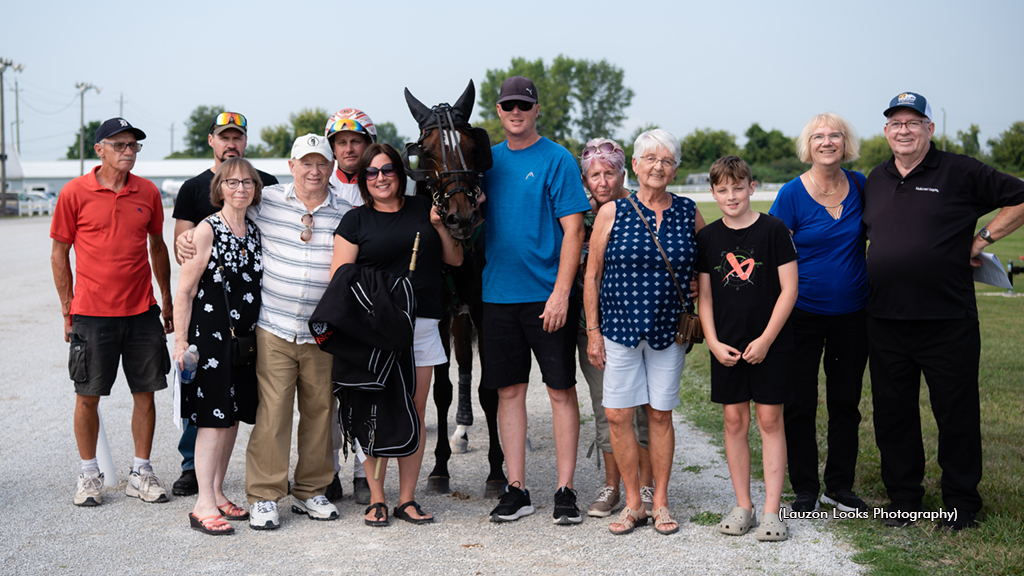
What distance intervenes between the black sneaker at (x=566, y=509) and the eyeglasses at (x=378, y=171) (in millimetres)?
2019

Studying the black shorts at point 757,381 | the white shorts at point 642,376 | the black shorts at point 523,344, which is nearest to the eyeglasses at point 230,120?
the black shorts at point 523,344

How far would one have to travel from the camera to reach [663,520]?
4160 mm

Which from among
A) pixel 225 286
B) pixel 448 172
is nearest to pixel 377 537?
pixel 225 286

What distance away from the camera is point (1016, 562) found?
11.4 ft

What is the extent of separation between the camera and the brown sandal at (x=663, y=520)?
13.5ft

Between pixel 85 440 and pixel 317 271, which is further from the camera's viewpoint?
pixel 85 440

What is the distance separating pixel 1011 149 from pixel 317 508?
68.8 meters

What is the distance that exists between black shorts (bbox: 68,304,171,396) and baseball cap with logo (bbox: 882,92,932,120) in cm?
446

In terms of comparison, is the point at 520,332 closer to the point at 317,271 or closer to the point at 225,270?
the point at 317,271

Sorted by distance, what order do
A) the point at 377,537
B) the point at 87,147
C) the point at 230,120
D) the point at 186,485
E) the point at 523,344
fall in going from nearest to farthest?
the point at 377,537
the point at 523,344
the point at 186,485
the point at 230,120
the point at 87,147

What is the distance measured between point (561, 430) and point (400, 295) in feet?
4.04

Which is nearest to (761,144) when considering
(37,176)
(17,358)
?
(37,176)

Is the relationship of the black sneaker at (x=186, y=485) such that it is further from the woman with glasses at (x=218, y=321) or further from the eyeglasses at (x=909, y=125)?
the eyeglasses at (x=909, y=125)

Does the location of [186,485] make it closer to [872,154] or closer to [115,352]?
[115,352]
